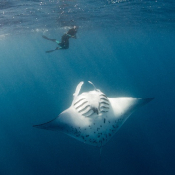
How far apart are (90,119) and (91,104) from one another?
19.8 inches

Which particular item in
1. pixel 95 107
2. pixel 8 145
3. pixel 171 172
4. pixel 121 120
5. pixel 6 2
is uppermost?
pixel 6 2

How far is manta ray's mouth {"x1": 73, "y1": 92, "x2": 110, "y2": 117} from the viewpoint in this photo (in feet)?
11.3

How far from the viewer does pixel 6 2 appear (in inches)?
374

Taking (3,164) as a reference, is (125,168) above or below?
above

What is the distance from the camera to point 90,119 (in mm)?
3715

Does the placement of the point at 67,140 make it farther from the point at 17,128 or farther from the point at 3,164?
the point at 17,128

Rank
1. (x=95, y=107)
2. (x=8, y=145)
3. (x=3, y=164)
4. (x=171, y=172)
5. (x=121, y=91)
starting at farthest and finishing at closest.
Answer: (x=121, y=91)
(x=8, y=145)
(x=3, y=164)
(x=171, y=172)
(x=95, y=107)

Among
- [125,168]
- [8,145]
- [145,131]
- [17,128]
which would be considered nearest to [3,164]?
[8,145]

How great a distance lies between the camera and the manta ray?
3502 millimetres

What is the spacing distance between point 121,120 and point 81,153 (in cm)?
763

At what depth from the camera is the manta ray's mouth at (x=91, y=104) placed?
11.3 ft

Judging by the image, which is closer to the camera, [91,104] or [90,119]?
[91,104]

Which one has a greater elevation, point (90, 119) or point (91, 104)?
point (91, 104)

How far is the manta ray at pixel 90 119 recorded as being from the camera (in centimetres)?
350
